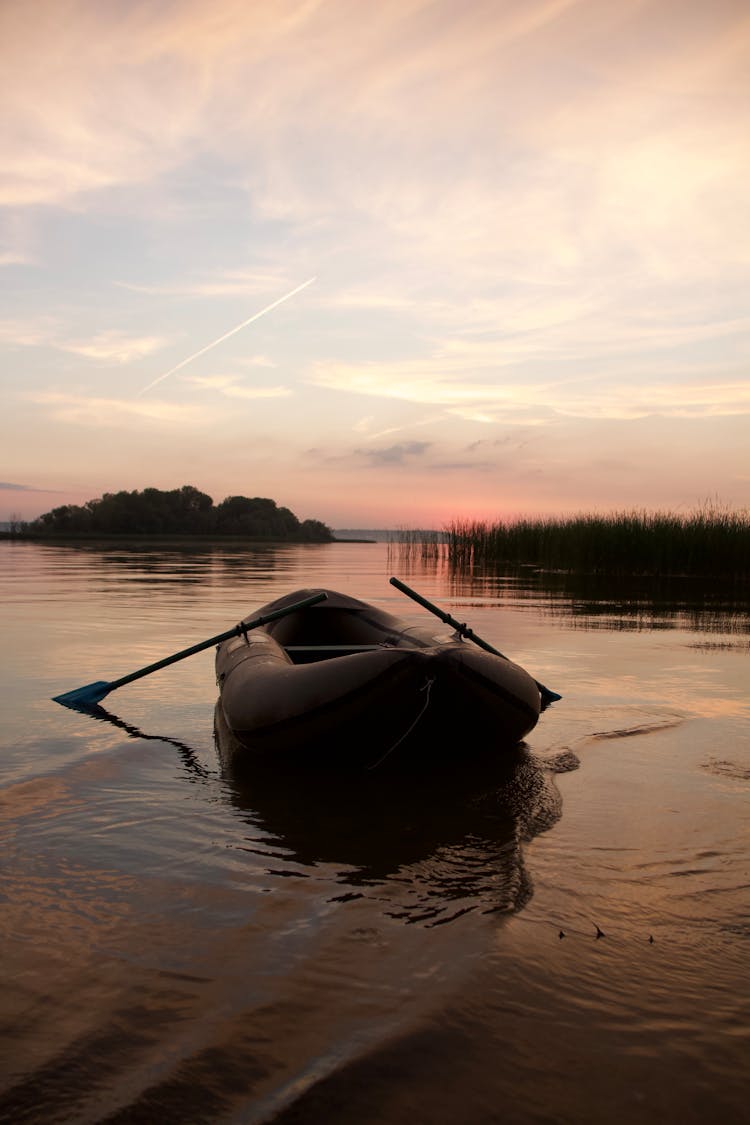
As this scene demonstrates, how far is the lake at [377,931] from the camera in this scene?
1.85 metres

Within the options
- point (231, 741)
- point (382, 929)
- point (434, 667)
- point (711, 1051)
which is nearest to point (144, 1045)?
point (382, 929)

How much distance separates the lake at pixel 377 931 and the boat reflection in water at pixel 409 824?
0.02 metres

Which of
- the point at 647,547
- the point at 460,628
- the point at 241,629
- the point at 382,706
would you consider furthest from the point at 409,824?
the point at 647,547

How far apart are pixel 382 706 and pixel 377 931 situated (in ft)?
5.46

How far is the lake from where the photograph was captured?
6.08 feet

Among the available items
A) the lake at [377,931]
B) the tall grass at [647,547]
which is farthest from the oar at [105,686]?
the tall grass at [647,547]

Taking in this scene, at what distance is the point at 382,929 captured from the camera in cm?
259

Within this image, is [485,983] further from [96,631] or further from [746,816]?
[96,631]

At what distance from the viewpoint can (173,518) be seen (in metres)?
71.8

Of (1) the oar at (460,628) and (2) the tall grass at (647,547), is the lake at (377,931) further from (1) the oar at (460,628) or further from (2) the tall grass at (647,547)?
(2) the tall grass at (647,547)

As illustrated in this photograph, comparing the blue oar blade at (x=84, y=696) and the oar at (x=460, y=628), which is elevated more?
the oar at (x=460, y=628)

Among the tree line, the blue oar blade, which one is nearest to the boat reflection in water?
the blue oar blade

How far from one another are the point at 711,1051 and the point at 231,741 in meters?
3.57

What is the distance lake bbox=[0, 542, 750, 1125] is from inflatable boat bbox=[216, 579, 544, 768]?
0.20 m
